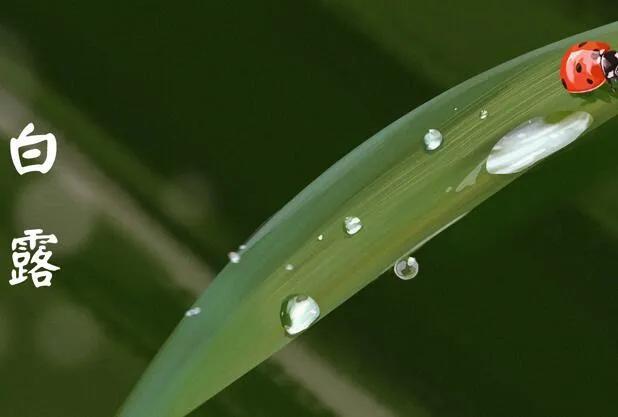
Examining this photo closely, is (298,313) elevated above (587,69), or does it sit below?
below

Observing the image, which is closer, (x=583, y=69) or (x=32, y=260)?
(x=583, y=69)

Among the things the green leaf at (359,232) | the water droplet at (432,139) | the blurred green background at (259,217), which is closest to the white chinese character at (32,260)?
the blurred green background at (259,217)

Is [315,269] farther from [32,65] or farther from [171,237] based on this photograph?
[32,65]

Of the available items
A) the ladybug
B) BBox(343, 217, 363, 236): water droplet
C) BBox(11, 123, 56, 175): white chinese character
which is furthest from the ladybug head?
BBox(11, 123, 56, 175): white chinese character

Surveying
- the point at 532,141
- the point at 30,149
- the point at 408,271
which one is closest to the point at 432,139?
the point at 532,141

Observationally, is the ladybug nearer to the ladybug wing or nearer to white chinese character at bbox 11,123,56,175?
the ladybug wing

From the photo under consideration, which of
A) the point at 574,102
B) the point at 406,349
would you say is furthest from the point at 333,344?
the point at 574,102

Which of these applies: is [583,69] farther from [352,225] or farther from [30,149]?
[30,149]
